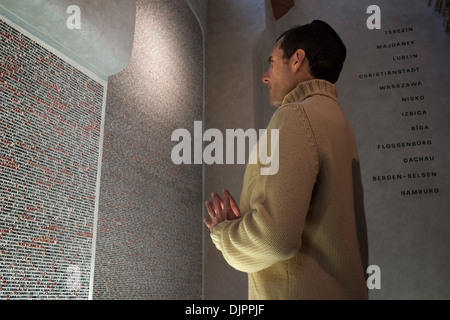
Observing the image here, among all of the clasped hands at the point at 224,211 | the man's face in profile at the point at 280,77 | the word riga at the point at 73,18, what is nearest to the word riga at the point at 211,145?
the word riga at the point at 73,18

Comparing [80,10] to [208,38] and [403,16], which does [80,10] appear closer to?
[208,38]

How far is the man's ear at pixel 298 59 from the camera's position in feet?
3.26

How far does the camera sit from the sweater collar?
962 millimetres

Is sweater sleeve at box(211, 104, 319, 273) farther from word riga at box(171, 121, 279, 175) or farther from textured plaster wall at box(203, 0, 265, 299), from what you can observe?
textured plaster wall at box(203, 0, 265, 299)

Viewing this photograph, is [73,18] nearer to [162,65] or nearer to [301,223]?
[162,65]

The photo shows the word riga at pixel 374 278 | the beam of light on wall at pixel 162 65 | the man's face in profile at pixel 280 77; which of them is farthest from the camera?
the word riga at pixel 374 278

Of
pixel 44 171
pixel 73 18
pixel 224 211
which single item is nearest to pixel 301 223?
pixel 224 211

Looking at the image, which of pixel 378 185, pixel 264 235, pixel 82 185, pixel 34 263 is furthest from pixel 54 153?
pixel 378 185

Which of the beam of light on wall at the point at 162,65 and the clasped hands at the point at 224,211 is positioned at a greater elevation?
the beam of light on wall at the point at 162,65

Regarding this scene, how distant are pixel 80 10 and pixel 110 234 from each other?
1143 millimetres

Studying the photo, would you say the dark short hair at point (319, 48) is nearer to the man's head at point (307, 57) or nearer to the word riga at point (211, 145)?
the man's head at point (307, 57)

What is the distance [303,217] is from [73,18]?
1.62 m

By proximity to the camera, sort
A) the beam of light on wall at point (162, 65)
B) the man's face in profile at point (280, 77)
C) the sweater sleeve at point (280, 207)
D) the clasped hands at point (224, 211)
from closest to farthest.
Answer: the sweater sleeve at point (280, 207) → the clasped hands at point (224, 211) → the man's face in profile at point (280, 77) → the beam of light on wall at point (162, 65)

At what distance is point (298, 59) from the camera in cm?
100
